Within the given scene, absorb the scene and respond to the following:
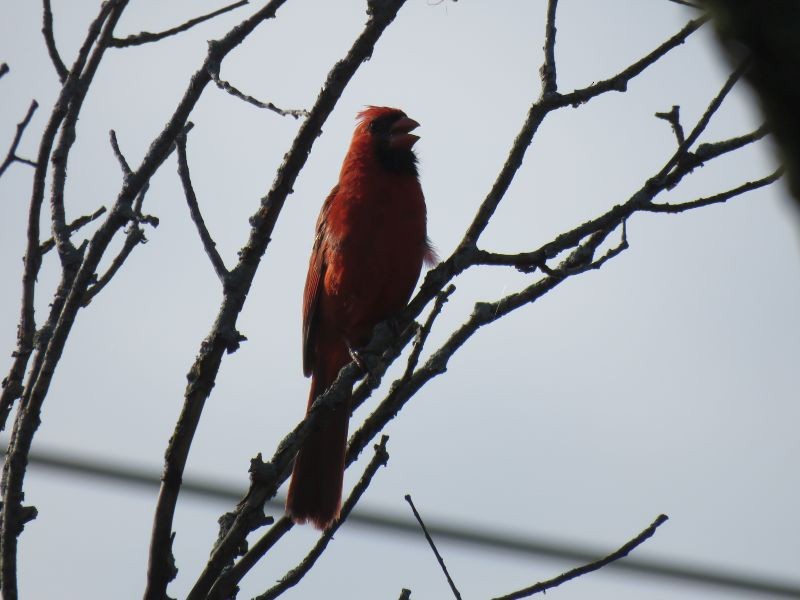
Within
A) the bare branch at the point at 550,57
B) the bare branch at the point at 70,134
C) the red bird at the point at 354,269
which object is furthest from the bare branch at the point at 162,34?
the red bird at the point at 354,269

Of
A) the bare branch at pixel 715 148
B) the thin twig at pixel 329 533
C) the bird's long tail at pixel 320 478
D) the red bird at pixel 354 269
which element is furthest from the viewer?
the red bird at pixel 354 269

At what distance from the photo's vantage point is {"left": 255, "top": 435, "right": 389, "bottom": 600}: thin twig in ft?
8.15

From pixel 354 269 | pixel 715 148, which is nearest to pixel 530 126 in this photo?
pixel 715 148

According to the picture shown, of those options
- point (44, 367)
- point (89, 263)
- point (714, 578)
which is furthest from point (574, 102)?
point (714, 578)

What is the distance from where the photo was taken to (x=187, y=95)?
104 inches

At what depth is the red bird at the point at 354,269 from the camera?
466cm

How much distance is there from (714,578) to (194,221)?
2585 mm

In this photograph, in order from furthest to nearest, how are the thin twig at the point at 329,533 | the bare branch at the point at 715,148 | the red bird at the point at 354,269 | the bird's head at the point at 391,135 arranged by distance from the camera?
the bird's head at the point at 391,135, the red bird at the point at 354,269, the bare branch at the point at 715,148, the thin twig at the point at 329,533

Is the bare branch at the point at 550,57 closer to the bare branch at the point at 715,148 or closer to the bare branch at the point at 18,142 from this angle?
the bare branch at the point at 715,148

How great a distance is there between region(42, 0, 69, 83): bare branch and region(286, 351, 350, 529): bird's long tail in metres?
1.60

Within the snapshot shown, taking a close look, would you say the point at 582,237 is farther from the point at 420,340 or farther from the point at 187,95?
the point at 187,95

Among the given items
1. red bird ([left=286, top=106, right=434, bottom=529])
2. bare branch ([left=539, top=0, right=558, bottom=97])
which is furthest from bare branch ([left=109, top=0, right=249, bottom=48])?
red bird ([left=286, top=106, right=434, bottom=529])

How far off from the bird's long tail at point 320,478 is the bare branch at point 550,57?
151cm

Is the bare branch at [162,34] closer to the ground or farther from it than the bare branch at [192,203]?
farther from it
